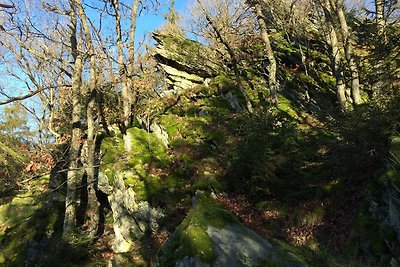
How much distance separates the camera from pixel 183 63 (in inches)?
892

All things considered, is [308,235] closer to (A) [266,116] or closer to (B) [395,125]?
(B) [395,125]

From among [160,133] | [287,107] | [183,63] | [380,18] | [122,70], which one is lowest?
[160,133]

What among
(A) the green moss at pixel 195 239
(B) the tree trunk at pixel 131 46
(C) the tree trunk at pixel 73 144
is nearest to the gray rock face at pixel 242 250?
(A) the green moss at pixel 195 239

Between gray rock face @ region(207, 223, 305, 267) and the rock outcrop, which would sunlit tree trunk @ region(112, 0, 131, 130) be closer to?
the rock outcrop

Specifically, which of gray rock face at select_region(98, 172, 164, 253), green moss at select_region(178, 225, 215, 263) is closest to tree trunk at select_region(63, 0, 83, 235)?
gray rock face at select_region(98, 172, 164, 253)

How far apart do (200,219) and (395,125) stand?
609 centimetres

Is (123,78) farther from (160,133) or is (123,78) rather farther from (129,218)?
(129,218)

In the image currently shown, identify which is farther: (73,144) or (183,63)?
(183,63)

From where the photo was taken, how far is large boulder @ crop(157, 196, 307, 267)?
16.0ft

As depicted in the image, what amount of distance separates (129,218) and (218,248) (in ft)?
25.6

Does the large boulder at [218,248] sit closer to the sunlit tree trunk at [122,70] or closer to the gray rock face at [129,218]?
the gray rock face at [129,218]

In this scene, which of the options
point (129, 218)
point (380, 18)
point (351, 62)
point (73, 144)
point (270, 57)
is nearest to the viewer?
point (129, 218)

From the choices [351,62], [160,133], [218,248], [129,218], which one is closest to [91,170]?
[129,218]

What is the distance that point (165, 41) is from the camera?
23.3 metres
